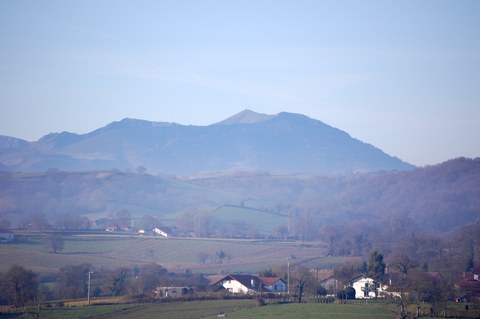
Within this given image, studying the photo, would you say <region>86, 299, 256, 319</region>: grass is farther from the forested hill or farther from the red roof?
the forested hill

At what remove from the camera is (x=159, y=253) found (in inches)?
3452

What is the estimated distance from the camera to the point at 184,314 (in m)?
43.5

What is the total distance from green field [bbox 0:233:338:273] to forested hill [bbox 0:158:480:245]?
2789 cm

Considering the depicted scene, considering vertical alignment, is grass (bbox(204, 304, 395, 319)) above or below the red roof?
below

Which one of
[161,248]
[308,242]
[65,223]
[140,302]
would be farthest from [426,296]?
[65,223]

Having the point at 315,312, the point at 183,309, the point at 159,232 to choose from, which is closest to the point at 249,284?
the point at 183,309

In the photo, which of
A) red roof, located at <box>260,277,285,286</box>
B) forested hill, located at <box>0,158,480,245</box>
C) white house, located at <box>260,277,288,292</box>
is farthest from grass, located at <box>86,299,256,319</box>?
forested hill, located at <box>0,158,480,245</box>

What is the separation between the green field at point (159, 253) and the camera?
72.6 metres

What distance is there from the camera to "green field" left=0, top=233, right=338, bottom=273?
238ft

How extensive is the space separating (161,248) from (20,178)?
3557 inches

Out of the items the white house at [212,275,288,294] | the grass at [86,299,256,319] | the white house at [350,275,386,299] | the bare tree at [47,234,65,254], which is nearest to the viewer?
the grass at [86,299,256,319]

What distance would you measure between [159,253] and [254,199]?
357ft

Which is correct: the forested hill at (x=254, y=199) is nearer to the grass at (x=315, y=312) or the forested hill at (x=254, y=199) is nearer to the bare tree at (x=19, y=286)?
the bare tree at (x=19, y=286)

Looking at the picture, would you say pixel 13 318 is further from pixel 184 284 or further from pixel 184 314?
pixel 184 284
